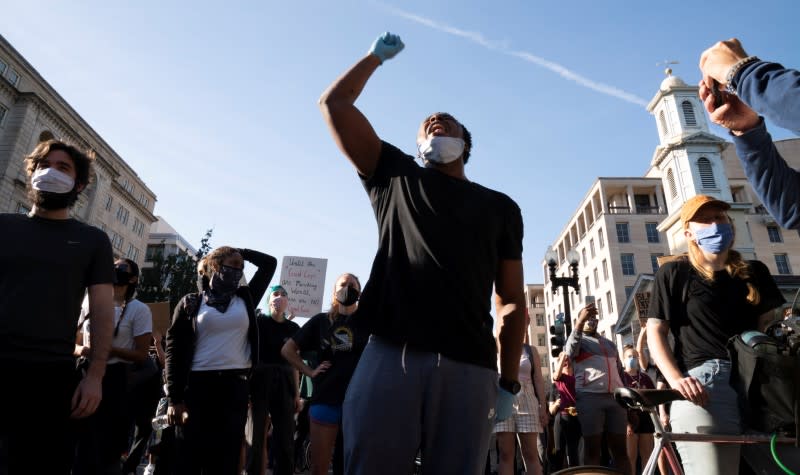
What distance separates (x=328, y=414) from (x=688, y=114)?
5111 centimetres

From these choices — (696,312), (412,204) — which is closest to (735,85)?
(412,204)

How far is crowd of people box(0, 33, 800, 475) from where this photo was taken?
5.81ft

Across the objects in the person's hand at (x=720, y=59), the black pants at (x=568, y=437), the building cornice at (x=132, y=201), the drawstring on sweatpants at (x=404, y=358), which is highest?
the building cornice at (x=132, y=201)

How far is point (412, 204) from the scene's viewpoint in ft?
6.63

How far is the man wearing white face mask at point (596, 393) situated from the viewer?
5.81m

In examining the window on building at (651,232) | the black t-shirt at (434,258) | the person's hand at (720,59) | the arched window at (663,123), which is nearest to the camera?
the person's hand at (720,59)

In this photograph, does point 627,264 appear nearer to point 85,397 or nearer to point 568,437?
point 568,437

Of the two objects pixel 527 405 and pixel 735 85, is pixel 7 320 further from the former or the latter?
pixel 527 405

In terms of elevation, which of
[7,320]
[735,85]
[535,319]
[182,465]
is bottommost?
[182,465]

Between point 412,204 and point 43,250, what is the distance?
2.09m

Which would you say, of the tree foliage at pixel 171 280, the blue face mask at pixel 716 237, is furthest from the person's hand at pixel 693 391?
the tree foliage at pixel 171 280

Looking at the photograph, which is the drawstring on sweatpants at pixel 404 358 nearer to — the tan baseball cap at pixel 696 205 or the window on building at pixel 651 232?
the tan baseball cap at pixel 696 205

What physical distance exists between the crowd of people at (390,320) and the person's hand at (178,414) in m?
0.01

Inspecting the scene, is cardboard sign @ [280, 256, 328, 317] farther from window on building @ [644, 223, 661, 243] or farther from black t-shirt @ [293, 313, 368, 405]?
window on building @ [644, 223, 661, 243]
